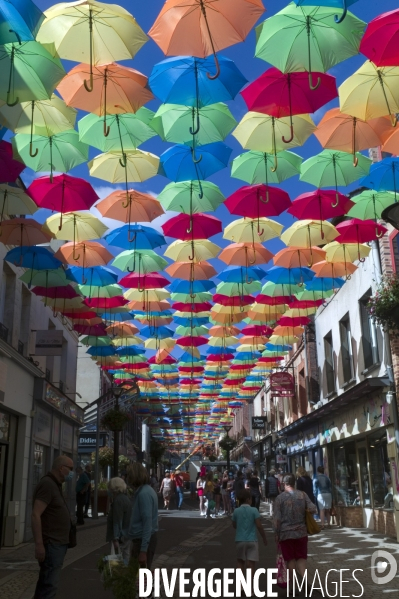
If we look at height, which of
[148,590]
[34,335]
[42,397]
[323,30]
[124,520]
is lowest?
[148,590]

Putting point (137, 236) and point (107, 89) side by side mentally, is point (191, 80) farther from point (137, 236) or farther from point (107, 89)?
point (137, 236)

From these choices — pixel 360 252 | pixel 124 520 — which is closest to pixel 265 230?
pixel 360 252

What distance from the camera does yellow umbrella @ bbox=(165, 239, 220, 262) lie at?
1416cm

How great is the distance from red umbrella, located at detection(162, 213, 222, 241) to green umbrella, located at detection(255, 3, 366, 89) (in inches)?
198

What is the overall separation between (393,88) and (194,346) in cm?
1536

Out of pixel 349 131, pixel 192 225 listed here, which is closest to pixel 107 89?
pixel 349 131

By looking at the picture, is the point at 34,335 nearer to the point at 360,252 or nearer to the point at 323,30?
the point at 360,252

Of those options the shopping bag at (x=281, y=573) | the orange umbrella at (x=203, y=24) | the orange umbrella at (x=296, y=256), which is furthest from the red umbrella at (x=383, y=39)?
the orange umbrella at (x=296, y=256)

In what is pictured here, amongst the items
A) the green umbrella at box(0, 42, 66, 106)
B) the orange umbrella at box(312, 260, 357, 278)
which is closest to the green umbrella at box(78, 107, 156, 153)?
the green umbrella at box(0, 42, 66, 106)

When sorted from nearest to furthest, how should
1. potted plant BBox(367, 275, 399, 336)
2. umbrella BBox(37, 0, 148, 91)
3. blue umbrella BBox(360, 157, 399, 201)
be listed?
umbrella BBox(37, 0, 148, 91) → blue umbrella BBox(360, 157, 399, 201) → potted plant BBox(367, 275, 399, 336)

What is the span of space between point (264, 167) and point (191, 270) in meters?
4.68

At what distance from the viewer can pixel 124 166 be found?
10.7 metres

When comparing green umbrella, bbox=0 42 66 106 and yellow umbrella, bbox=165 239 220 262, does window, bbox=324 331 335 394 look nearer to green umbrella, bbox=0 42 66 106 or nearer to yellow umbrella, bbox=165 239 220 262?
yellow umbrella, bbox=165 239 220 262

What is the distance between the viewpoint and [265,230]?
13.4m
